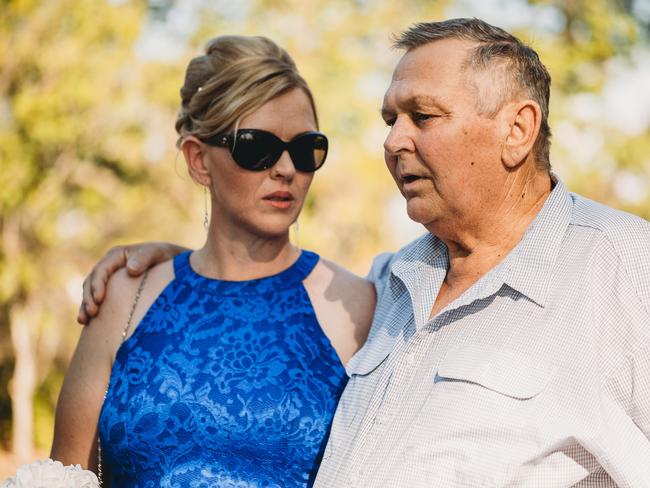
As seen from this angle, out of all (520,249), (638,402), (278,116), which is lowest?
(638,402)

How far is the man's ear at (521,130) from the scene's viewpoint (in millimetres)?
2270

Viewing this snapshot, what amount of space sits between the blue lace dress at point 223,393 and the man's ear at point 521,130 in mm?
1049

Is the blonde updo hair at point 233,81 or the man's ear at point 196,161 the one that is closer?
the blonde updo hair at point 233,81

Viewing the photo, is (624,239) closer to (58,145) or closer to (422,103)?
(422,103)

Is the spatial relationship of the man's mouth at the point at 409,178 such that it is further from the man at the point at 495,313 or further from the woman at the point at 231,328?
the woman at the point at 231,328

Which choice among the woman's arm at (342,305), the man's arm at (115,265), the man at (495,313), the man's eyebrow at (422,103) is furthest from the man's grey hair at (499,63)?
the man's arm at (115,265)

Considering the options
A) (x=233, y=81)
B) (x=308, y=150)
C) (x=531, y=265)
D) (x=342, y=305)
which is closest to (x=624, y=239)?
(x=531, y=265)

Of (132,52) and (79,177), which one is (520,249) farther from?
(79,177)

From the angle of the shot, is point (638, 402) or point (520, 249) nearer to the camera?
point (638, 402)

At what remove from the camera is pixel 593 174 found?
12.8m

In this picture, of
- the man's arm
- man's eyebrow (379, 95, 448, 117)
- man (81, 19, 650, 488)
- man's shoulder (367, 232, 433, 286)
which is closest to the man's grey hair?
man (81, 19, 650, 488)

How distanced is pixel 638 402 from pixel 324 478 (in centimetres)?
97

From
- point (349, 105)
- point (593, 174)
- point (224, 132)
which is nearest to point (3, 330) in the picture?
point (349, 105)

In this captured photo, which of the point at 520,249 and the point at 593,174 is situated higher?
the point at 593,174
